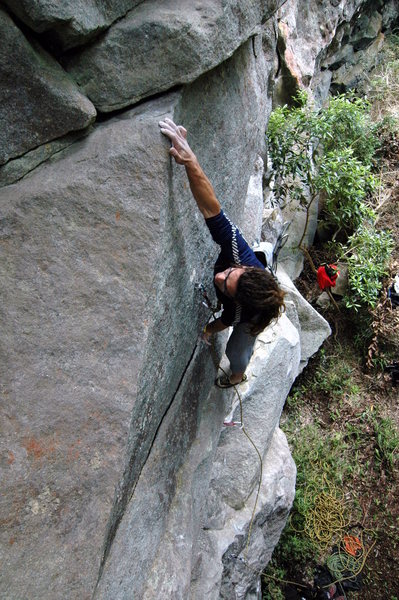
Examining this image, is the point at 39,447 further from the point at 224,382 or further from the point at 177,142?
the point at 224,382

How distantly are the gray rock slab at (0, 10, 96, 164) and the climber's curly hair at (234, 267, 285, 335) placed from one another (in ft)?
→ 4.05

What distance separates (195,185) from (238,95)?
4.12 feet

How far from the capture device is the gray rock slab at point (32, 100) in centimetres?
226

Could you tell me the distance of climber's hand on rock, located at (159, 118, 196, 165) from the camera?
98.3 inches

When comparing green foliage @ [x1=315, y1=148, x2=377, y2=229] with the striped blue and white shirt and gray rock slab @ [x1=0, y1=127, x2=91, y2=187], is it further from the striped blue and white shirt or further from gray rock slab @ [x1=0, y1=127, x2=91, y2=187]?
gray rock slab @ [x1=0, y1=127, x2=91, y2=187]

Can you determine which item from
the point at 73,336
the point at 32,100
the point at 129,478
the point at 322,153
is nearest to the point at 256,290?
the point at 73,336

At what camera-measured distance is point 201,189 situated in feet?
8.45

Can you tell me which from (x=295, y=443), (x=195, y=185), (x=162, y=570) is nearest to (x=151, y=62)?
(x=195, y=185)

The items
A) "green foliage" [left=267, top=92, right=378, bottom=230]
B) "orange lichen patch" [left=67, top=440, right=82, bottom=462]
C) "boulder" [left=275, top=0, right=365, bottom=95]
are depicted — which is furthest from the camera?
"boulder" [left=275, top=0, right=365, bottom=95]

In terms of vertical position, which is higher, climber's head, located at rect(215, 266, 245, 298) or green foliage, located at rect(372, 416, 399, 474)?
climber's head, located at rect(215, 266, 245, 298)

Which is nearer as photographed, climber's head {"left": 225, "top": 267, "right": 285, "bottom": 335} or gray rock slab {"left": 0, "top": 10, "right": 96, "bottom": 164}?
gray rock slab {"left": 0, "top": 10, "right": 96, "bottom": 164}

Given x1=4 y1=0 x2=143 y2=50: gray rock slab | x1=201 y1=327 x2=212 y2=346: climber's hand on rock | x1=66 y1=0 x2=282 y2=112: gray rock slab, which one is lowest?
x1=201 y1=327 x2=212 y2=346: climber's hand on rock

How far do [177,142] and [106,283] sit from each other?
86cm

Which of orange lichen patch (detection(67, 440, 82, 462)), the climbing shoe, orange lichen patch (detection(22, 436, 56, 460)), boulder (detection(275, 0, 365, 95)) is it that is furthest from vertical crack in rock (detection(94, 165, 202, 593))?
Result: boulder (detection(275, 0, 365, 95))
